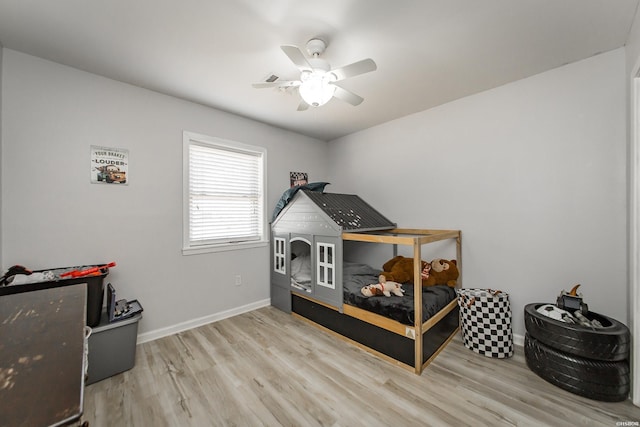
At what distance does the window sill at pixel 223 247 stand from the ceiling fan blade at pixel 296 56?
2.17 meters

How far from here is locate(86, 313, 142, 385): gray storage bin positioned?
1879mm

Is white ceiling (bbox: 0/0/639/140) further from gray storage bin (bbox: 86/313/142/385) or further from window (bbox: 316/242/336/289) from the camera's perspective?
gray storage bin (bbox: 86/313/142/385)

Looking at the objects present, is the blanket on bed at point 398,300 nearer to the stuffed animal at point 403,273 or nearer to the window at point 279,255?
the stuffed animal at point 403,273

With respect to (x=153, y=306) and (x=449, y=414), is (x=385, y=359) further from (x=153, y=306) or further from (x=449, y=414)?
(x=153, y=306)

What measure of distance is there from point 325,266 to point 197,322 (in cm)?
157

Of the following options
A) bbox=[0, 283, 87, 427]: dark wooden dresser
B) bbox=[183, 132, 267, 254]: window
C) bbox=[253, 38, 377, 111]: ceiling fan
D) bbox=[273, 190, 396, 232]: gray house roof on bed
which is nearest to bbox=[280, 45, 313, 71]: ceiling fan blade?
bbox=[253, 38, 377, 111]: ceiling fan

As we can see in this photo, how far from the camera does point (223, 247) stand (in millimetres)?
2996

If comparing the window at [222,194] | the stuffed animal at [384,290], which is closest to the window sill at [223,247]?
the window at [222,194]

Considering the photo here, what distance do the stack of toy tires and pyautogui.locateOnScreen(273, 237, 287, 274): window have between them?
247cm

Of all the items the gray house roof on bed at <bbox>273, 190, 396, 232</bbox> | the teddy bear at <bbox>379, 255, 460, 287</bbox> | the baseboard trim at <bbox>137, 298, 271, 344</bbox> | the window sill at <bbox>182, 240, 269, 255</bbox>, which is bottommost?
the baseboard trim at <bbox>137, 298, 271, 344</bbox>

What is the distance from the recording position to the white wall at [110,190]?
1.92 meters

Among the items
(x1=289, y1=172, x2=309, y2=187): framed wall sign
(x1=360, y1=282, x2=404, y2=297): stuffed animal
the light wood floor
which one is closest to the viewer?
the light wood floor

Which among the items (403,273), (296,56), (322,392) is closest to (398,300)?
(403,273)

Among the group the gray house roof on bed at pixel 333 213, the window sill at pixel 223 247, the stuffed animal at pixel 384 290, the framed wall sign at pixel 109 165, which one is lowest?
the stuffed animal at pixel 384 290
